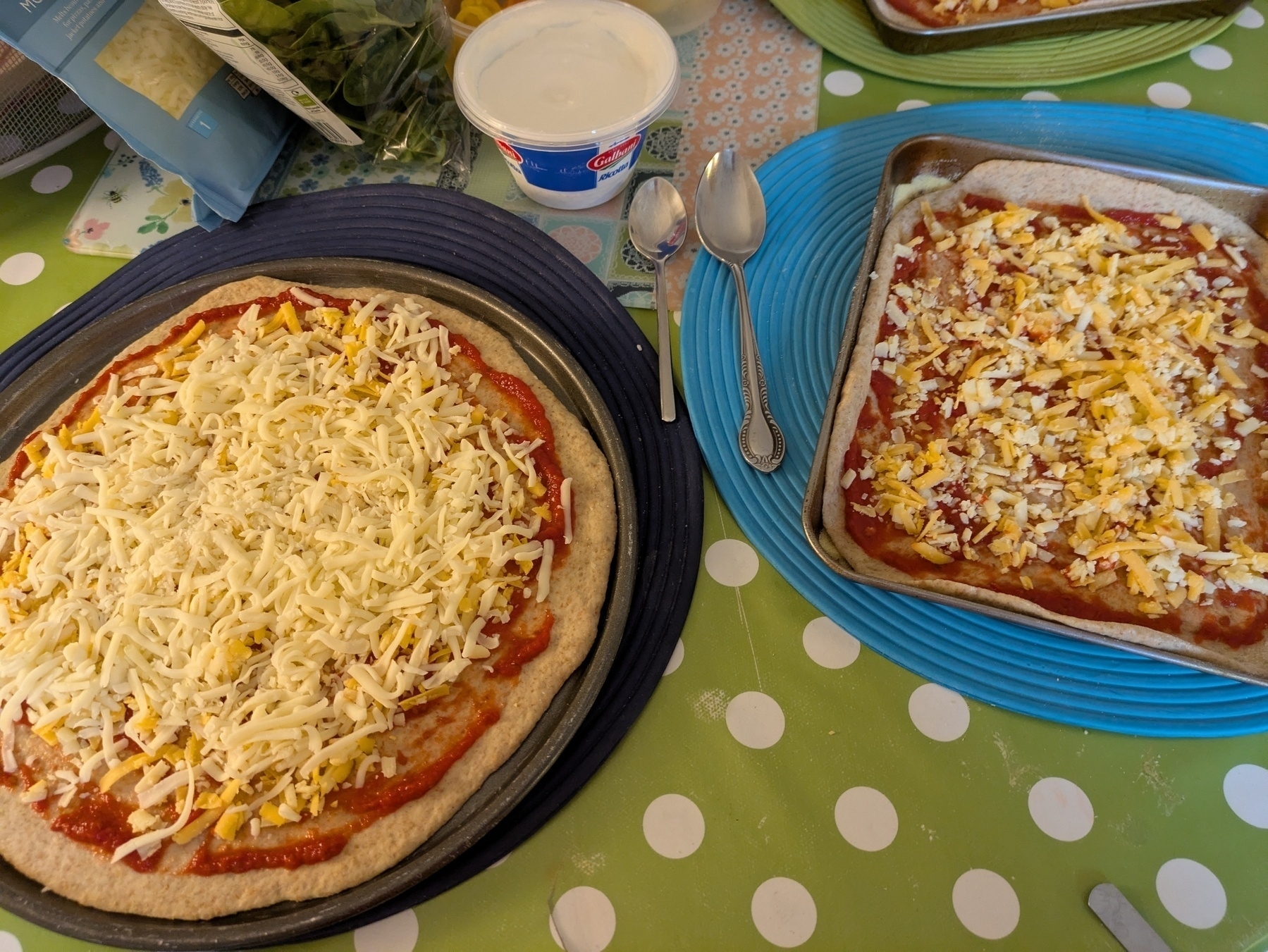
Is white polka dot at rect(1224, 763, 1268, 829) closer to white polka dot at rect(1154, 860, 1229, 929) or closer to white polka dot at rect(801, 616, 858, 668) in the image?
white polka dot at rect(1154, 860, 1229, 929)

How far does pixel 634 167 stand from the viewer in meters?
1.97

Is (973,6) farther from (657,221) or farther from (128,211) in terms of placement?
(128,211)

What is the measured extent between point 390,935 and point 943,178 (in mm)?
1990

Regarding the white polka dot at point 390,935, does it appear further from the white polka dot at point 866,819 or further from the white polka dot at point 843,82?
the white polka dot at point 843,82

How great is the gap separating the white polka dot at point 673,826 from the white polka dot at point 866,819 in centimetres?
25

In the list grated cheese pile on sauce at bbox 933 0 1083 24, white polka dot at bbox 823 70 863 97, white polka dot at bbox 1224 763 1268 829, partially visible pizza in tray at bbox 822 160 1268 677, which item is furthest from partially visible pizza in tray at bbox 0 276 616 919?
grated cheese pile on sauce at bbox 933 0 1083 24

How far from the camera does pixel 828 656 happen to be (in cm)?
143

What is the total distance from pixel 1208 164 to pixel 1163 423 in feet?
3.09

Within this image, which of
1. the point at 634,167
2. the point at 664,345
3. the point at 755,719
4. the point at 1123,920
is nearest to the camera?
the point at 1123,920

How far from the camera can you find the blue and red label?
68.7 inches

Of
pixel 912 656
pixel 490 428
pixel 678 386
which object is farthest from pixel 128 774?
pixel 912 656

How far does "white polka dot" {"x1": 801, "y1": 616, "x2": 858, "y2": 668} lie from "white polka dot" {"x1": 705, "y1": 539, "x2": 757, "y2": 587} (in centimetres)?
16

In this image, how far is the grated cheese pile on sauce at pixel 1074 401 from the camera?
1.39 meters

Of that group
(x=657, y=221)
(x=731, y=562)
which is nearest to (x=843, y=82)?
(x=657, y=221)
